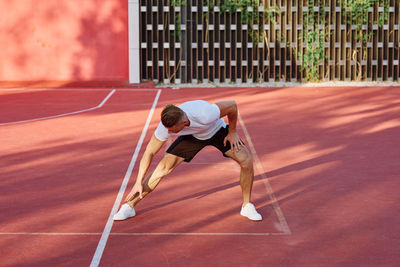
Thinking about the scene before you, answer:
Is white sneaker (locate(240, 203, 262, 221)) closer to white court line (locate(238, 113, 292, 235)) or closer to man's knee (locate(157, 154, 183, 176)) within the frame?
white court line (locate(238, 113, 292, 235))

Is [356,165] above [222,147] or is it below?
below

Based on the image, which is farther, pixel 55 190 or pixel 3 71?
pixel 3 71

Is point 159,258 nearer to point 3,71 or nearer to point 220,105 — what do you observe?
point 220,105

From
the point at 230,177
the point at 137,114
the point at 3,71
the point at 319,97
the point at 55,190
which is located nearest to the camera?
the point at 55,190

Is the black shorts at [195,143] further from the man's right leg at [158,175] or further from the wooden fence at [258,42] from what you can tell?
the wooden fence at [258,42]

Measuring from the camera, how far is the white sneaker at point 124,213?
19.1 ft

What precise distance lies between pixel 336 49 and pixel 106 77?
20.6ft

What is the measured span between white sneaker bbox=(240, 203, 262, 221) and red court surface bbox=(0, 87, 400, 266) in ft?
0.23

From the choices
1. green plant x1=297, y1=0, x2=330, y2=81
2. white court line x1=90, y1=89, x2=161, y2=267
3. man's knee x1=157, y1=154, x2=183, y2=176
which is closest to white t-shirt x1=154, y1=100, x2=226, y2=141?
man's knee x1=157, y1=154, x2=183, y2=176

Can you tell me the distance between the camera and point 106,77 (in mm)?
17188

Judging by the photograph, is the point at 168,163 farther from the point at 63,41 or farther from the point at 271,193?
the point at 63,41

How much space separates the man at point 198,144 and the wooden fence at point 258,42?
37.9 ft

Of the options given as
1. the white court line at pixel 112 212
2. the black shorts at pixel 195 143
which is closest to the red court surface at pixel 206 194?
the white court line at pixel 112 212

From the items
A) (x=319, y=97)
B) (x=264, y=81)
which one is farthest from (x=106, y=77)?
(x=319, y=97)
